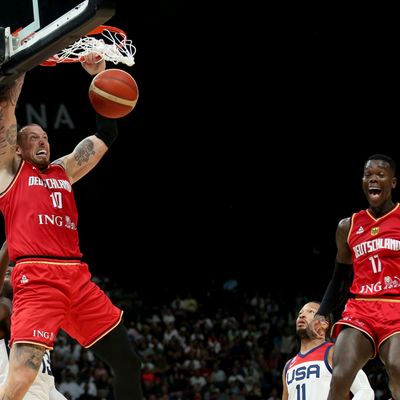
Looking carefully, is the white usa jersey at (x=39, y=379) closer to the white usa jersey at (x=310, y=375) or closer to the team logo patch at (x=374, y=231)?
the white usa jersey at (x=310, y=375)

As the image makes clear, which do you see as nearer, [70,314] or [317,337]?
[70,314]

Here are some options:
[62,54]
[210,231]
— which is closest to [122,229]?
[210,231]

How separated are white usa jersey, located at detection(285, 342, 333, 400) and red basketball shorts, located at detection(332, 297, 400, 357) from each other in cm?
143

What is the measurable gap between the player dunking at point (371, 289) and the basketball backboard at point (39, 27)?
7.47ft

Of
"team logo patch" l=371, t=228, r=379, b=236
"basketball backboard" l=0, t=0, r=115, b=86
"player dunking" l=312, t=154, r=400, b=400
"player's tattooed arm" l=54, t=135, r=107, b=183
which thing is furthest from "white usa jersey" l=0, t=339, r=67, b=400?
"team logo patch" l=371, t=228, r=379, b=236

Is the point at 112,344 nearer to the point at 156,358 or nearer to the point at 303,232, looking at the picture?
the point at 156,358

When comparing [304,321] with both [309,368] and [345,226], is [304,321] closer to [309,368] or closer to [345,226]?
[309,368]

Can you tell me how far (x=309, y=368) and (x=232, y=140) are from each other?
40.4 ft

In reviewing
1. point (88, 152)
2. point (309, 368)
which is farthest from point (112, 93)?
point (309, 368)

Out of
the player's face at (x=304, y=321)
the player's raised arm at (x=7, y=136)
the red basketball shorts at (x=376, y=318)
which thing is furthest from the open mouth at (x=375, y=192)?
the player's raised arm at (x=7, y=136)

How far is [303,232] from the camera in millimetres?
20578

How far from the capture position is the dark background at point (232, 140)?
17.1 m

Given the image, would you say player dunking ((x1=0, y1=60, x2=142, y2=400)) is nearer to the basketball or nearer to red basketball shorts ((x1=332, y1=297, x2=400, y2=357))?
the basketball

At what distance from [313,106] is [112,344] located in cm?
1417
